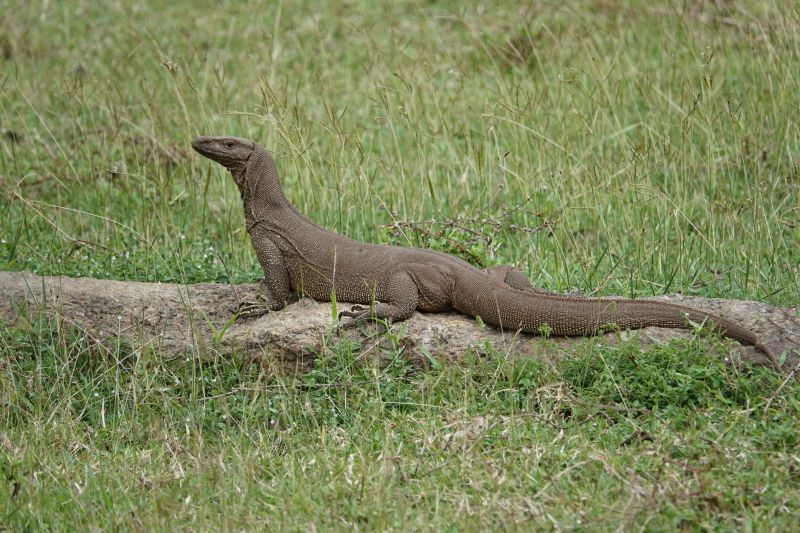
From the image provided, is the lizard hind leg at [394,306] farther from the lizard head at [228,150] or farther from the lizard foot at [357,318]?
the lizard head at [228,150]

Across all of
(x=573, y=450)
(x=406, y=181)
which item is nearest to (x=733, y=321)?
(x=573, y=450)

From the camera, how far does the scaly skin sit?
219 inches

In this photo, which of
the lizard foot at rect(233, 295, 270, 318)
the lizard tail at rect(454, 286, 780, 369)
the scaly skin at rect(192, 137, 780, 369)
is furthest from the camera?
the lizard foot at rect(233, 295, 270, 318)

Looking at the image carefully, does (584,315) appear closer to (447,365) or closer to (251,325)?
(447,365)

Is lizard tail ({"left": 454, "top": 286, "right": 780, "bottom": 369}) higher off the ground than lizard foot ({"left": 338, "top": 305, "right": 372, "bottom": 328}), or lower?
higher

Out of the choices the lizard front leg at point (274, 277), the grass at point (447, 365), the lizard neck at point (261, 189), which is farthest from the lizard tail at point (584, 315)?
the lizard neck at point (261, 189)

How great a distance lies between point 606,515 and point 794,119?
203 inches

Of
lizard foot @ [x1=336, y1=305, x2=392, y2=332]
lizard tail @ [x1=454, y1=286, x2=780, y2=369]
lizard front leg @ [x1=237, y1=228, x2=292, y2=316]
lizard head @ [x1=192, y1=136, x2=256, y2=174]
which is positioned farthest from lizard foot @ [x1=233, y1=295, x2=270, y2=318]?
lizard tail @ [x1=454, y1=286, x2=780, y2=369]

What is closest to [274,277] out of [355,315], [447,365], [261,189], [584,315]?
[261,189]

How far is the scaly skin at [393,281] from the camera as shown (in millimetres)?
5574

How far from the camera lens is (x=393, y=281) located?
19.9 feet

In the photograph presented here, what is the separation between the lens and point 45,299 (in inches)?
243

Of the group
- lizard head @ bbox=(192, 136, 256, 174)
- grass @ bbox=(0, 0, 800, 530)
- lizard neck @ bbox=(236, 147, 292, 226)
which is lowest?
grass @ bbox=(0, 0, 800, 530)

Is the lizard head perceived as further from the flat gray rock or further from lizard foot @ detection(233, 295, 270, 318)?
lizard foot @ detection(233, 295, 270, 318)
